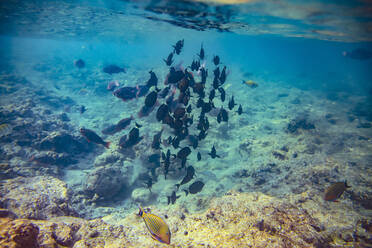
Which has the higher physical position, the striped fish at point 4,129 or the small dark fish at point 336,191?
the small dark fish at point 336,191

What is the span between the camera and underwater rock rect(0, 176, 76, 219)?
374 cm

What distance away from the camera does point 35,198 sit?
4.02 meters

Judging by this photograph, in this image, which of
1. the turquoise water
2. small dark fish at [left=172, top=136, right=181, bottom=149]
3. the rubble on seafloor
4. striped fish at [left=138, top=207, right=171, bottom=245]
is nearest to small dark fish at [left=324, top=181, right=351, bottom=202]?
the rubble on seafloor

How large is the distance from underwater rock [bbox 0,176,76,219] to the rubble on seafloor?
0.81 metres

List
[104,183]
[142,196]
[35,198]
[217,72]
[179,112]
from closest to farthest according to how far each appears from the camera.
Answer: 1. [35,198]
2. [179,112]
3. [217,72]
4. [104,183]
5. [142,196]

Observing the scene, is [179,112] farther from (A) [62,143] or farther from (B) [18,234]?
(A) [62,143]

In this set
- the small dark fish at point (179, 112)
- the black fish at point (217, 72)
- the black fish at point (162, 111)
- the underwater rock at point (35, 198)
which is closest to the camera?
the underwater rock at point (35, 198)

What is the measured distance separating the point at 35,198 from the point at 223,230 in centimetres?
427

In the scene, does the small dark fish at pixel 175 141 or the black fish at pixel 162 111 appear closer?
the black fish at pixel 162 111

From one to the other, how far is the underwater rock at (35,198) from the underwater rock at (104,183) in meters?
1.83

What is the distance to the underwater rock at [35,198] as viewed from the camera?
374cm

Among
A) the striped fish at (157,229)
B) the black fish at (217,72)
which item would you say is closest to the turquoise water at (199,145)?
the black fish at (217,72)

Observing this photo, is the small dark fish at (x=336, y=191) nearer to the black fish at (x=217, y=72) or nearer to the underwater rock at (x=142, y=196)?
the black fish at (x=217, y=72)

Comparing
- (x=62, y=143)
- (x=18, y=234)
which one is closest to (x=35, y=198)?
(x=18, y=234)
